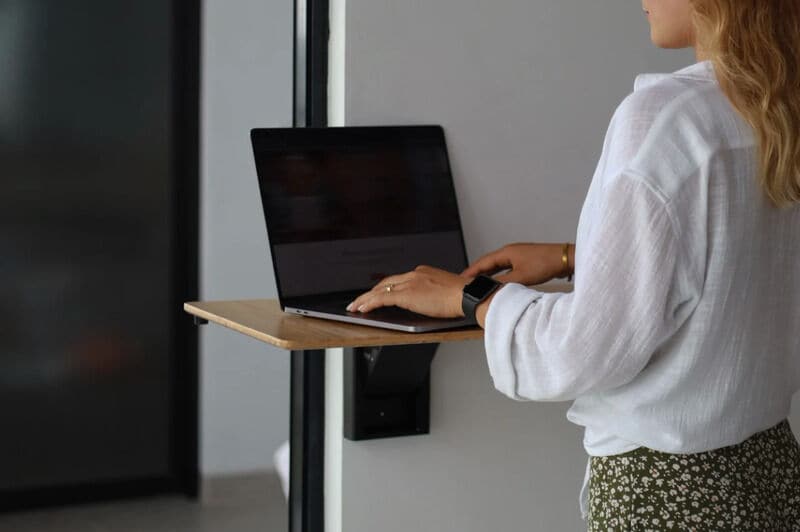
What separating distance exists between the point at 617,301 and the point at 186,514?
1.04m

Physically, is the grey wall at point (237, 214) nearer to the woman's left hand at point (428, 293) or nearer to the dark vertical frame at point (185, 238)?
the dark vertical frame at point (185, 238)

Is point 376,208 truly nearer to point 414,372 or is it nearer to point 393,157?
point 393,157

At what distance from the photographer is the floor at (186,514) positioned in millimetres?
1719

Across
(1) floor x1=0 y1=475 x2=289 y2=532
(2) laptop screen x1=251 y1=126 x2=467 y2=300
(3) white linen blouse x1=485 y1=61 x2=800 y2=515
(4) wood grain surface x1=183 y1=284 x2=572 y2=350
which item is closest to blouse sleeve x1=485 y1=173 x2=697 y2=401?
(3) white linen blouse x1=485 y1=61 x2=800 y2=515

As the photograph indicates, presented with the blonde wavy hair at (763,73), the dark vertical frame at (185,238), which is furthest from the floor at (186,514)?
the blonde wavy hair at (763,73)

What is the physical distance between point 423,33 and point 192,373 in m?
0.67

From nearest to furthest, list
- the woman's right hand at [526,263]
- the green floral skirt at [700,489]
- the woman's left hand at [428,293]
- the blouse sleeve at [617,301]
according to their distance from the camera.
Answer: the blouse sleeve at [617,301], the green floral skirt at [700,489], the woman's left hand at [428,293], the woman's right hand at [526,263]

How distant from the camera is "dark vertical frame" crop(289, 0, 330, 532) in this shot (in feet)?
5.82

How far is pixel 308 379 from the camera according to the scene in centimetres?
183

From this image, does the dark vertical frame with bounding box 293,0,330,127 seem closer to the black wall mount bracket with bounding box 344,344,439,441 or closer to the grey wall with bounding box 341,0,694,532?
the grey wall with bounding box 341,0,694,532

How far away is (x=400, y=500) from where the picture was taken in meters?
1.83

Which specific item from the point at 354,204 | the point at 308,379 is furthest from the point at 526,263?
the point at 308,379

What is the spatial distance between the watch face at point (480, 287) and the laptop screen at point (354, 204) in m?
0.39

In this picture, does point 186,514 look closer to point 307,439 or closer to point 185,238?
point 307,439
